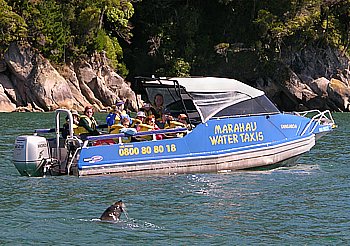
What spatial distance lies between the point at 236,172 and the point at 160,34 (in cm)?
4383

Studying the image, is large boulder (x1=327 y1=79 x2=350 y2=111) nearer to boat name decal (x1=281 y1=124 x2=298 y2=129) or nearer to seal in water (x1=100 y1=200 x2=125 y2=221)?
boat name decal (x1=281 y1=124 x2=298 y2=129)

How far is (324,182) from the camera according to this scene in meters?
18.2

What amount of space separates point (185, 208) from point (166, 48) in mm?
48120

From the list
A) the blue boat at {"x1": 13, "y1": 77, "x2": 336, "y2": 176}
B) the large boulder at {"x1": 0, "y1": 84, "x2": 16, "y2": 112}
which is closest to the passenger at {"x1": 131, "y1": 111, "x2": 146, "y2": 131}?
the blue boat at {"x1": 13, "y1": 77, "x2": 336, "y2": 176}

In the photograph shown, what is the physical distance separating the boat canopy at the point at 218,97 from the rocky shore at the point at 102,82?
3322 centimetres

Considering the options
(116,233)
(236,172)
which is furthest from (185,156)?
(116,233)

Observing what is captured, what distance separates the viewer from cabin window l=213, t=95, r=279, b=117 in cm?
1970

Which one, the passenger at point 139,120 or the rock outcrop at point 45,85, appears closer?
the passenger at point 139,120

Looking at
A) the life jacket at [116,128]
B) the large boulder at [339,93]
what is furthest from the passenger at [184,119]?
the large boulder at [339,93]

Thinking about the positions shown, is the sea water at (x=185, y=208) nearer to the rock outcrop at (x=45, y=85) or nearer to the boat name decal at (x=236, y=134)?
the boat name decal at (x=236, y=134)

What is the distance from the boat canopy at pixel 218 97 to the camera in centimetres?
1955

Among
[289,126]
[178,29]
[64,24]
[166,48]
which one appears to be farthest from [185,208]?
[178,29]

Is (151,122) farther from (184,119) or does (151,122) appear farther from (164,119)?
(184,119)

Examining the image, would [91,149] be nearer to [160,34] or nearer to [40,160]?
[40,160]
